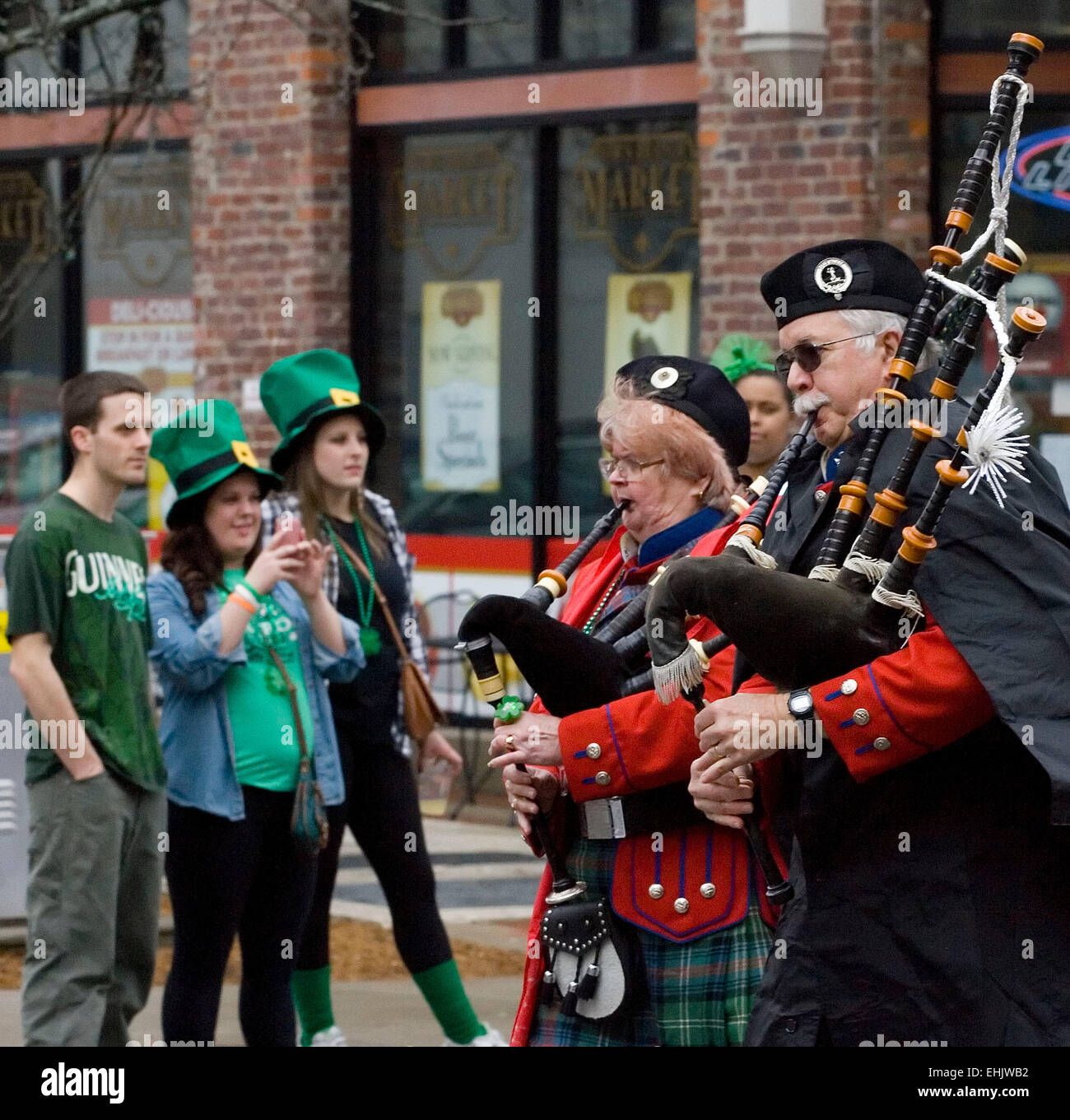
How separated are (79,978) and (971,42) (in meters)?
5.94

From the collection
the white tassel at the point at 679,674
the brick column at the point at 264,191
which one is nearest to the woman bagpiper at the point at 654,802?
the white tassel at the point at 679,674

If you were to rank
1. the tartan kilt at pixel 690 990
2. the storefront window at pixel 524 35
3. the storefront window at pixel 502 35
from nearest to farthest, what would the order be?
the tartan kilt at pixel 690 990 → the storefront window at pixel 524 35 → the storefront window at pixel 502 35

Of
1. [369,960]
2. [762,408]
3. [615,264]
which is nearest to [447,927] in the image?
[369,960]

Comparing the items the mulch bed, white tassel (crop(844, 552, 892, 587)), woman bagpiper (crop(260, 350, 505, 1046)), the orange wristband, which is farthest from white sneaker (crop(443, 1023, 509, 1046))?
white tassel (crop(844, 552, 892, 587))

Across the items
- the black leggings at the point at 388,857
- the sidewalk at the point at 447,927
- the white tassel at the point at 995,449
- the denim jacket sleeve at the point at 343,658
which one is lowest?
the sidewalk at the point at 447,927

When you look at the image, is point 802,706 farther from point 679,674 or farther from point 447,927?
point 447,927

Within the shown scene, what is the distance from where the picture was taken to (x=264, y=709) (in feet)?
19.1

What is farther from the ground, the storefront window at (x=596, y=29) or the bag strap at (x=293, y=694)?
the storefront window at (x=596, y=29)

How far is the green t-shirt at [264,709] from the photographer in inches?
227

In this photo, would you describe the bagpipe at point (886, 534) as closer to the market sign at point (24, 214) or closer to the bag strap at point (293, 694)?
the bag strap at point (293, 694)

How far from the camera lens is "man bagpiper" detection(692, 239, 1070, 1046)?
3180 mm

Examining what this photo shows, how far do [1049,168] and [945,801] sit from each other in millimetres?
6380

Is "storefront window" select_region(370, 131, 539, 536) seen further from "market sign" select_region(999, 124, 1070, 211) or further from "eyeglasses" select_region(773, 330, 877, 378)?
"eyeglasses" select_region(773, 330, 877, 378)

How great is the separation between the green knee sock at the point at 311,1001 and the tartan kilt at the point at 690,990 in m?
2.64
